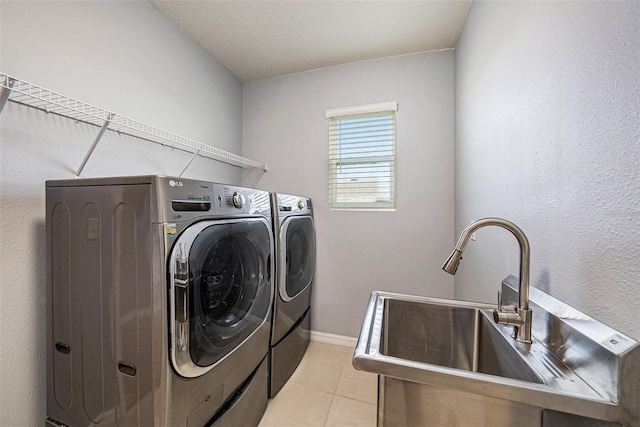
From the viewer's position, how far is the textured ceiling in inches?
63.2

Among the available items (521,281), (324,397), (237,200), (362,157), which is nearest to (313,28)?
(362,157)

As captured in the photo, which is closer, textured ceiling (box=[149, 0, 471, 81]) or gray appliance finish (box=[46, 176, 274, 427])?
gray appliance finish (box=[46, 176, 274, 427])

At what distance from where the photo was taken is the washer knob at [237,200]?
114cm

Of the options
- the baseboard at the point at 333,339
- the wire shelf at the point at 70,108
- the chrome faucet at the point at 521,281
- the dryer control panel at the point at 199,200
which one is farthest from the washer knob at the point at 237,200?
the baseboard at the point at 333,339

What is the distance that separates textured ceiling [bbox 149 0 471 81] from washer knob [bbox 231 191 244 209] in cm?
134

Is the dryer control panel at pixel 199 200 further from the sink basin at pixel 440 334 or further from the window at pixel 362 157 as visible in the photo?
the window at pixel 362 157

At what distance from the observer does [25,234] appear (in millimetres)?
1056

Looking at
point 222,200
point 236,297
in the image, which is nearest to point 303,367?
point 236,297

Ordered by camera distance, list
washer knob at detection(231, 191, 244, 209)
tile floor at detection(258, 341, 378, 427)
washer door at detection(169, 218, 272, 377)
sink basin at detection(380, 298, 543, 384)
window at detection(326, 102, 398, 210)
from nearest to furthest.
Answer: washer door at detection(169, 218, 272, 377) → sink basin at detection(380, 298, 543, 384) → washer knob at detection(231, 191, 244, 209) → tile floor at detection(258, 341, 378, 427) → window at detection(326, 102, 398, 210)

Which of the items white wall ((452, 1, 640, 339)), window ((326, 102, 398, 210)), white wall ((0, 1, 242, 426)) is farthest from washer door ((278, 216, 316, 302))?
white wall ((452, 1, 640, 339))

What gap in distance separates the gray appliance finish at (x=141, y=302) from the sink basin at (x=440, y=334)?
0.74 m

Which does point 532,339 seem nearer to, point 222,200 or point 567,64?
point 567,64

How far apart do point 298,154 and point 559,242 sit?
2.04 m

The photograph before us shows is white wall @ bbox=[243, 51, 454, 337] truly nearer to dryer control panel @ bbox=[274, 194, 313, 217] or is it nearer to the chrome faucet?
dryer control panel @ bbox=[274, 194, 313, 217]
